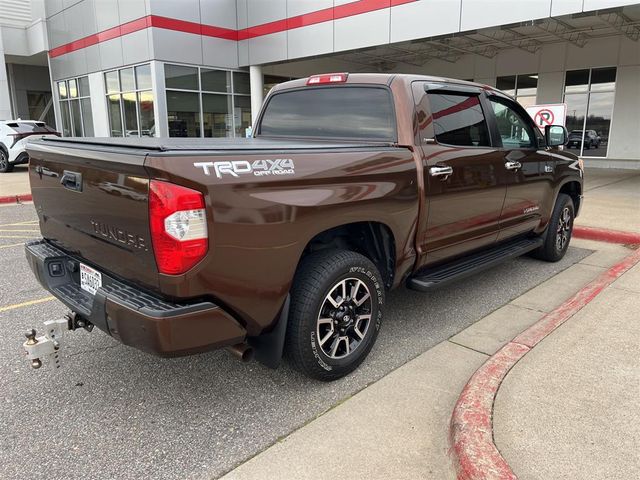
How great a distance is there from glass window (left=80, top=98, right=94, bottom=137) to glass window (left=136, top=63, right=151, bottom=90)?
4.32m

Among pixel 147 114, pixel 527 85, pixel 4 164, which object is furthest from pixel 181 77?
pixel 527 85

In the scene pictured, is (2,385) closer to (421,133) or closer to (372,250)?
(372,250)

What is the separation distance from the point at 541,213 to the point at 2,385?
5127mm

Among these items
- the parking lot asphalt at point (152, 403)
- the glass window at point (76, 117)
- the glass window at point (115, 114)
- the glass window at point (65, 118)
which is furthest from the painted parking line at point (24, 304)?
the glass window at point (65, 118)

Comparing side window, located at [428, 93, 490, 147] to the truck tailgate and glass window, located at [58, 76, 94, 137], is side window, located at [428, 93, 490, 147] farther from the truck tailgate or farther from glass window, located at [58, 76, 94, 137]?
glass window, located at [58, 76, 94, 137]

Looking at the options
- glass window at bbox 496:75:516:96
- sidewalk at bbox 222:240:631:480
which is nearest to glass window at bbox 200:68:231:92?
glass window at bbox 496:75:516:96

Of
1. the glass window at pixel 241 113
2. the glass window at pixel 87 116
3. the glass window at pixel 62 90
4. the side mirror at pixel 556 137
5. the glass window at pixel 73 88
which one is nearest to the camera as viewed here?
the side mirror at pixel 556 137

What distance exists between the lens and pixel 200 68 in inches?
731

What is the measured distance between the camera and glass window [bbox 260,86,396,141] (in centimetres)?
388

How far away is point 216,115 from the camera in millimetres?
19781

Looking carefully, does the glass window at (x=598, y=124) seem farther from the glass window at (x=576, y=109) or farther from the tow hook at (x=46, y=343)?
the tow hook at (x=46, y=343)

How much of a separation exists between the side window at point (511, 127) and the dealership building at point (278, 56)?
30.7 ft

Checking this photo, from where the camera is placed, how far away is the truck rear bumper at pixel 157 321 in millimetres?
2422

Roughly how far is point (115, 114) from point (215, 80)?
4289 millimetres
